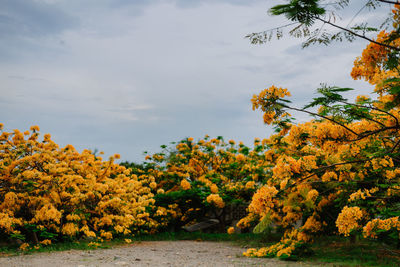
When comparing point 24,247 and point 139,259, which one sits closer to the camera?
point 139,259

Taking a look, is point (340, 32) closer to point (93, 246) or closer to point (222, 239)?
point (93, 246)

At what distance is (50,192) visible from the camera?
7523 millimetres

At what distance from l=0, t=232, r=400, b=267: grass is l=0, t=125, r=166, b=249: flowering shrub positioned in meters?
0.36

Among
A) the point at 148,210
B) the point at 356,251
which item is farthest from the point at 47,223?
the point at 356,251

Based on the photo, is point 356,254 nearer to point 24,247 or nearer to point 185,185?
point 185,185

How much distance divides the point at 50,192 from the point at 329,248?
6.16 meters

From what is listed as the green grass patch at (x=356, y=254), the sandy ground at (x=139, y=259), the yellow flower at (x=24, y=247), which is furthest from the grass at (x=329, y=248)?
the sandy ground at (x=139, y=259)

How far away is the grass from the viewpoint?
6.10 metres

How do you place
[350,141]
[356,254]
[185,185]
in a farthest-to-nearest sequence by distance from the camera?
1. [185,185]
2. [356,254]
3. [350,141]

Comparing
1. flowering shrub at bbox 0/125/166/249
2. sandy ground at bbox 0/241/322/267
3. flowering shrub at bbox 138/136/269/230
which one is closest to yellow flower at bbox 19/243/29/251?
flowering shrub at bbox 0/125/166/249

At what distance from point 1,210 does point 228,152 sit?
722 cm

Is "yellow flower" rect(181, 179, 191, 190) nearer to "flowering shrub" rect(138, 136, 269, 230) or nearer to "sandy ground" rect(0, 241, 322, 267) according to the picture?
"flowering shrub" rect(138, 136, 269, 230)

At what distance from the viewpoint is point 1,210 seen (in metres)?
7.29

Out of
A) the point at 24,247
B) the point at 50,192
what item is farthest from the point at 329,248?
the point at 24,247
